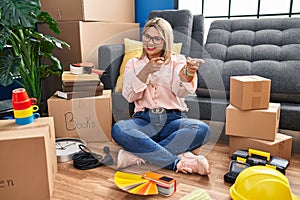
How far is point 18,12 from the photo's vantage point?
4.62 ft

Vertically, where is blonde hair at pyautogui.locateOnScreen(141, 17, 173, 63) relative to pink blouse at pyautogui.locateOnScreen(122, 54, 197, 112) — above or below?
above

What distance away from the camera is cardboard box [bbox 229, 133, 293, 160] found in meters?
1.33

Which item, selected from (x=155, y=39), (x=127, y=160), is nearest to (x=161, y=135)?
(x=127, y=160)

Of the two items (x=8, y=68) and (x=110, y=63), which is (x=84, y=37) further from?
(x=8, y=68)

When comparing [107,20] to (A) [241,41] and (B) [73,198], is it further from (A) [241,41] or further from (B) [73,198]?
(B) [73,198]

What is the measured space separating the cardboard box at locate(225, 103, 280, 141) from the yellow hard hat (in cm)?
34

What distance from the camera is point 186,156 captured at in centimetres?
132

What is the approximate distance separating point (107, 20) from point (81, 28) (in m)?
0.34

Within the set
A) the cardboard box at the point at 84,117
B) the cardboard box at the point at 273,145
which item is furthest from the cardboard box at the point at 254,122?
the cardboard box at the point at 84,117

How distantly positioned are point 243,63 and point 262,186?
0.98 m

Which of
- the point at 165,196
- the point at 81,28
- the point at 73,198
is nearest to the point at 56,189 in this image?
the point at 73,198

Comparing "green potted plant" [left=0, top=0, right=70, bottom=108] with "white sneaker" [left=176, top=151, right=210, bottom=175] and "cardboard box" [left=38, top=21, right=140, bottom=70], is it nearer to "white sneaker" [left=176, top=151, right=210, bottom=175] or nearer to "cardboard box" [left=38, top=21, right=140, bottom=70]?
"cardboard box" [left=38, top=21, right=140, bottom=70]

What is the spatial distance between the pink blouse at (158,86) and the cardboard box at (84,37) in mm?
715

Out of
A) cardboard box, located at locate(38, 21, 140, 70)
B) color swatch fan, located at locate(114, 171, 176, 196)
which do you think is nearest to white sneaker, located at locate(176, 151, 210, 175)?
color swatch fan, located at locate(114, 171, 176, 196)
